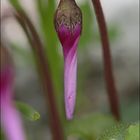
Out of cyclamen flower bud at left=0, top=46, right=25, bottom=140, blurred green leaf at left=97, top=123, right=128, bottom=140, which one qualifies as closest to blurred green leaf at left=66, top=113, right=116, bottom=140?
blurred green leaf at left=97, top=123, right=128, bottom=140

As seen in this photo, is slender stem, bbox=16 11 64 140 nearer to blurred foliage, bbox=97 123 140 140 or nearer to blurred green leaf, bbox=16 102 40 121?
blurred green leaf, bbox=16 102 40 121

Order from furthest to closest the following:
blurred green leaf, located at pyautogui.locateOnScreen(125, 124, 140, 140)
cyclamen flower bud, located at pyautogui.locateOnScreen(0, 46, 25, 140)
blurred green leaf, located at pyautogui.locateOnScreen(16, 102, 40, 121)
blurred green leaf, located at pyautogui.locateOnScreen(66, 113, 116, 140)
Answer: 1. blurred green leaf, located at pyautogui.locateOnScreen(66, 113, 116, 140)
2. blurred green leaf, located at pyautogui.locateOnScreen(16, 102, 40, 121)
3. blurred green leaf, located at pyautogui.locateOnScreen(125, 124, 140, 140)
4. cyclamen flower bud, located at pyautogui.locateOnScreen(0, 46, 25, 140)

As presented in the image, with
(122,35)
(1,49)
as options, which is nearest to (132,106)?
(122,35)

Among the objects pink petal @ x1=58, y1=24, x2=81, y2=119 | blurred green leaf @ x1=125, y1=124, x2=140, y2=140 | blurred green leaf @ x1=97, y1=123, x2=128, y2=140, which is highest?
pink petal @ x1=58, y1=24, x2=81, y2=119

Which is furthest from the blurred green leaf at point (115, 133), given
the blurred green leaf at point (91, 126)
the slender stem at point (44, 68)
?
the blurred green leaf at point (91, 126)

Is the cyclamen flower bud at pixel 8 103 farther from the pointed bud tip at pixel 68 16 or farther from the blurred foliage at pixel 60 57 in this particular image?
the blurred foliage at pixel 60 57

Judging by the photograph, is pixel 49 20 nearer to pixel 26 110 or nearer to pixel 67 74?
pixel 26 110
